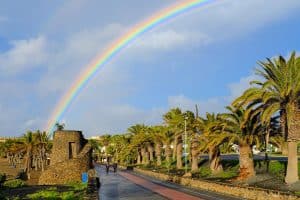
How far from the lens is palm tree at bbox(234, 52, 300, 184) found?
103ft

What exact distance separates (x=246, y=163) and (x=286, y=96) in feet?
28.5

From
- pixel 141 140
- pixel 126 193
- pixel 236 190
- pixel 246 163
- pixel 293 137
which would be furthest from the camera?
pixel 141 140

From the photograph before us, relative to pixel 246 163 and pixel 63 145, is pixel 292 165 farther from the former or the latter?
pixel 63 145

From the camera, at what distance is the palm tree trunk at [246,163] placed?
37750 millimetres

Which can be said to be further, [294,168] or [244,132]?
[244,132]

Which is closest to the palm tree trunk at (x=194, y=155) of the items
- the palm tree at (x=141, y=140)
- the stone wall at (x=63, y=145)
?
the stone wall at (x=63, y=145)

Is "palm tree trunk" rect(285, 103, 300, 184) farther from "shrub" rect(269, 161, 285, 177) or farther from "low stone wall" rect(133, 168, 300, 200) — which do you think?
"shrub" rect(269, 161, 285, 177)

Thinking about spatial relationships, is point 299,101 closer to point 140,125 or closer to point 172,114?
point 172,114

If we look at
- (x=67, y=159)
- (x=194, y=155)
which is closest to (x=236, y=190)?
(x=194, y=155)

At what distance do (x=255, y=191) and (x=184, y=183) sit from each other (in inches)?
656

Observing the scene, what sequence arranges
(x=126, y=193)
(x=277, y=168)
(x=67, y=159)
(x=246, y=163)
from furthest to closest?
(x=67, y=159) → (x=277, y=168) → (x=246, y=163) → (x=126, y=193)

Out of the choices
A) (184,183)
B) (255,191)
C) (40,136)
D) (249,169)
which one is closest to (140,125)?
(40,136)

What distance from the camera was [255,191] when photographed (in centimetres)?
Result: 2830

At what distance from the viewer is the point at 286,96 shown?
104 ft
